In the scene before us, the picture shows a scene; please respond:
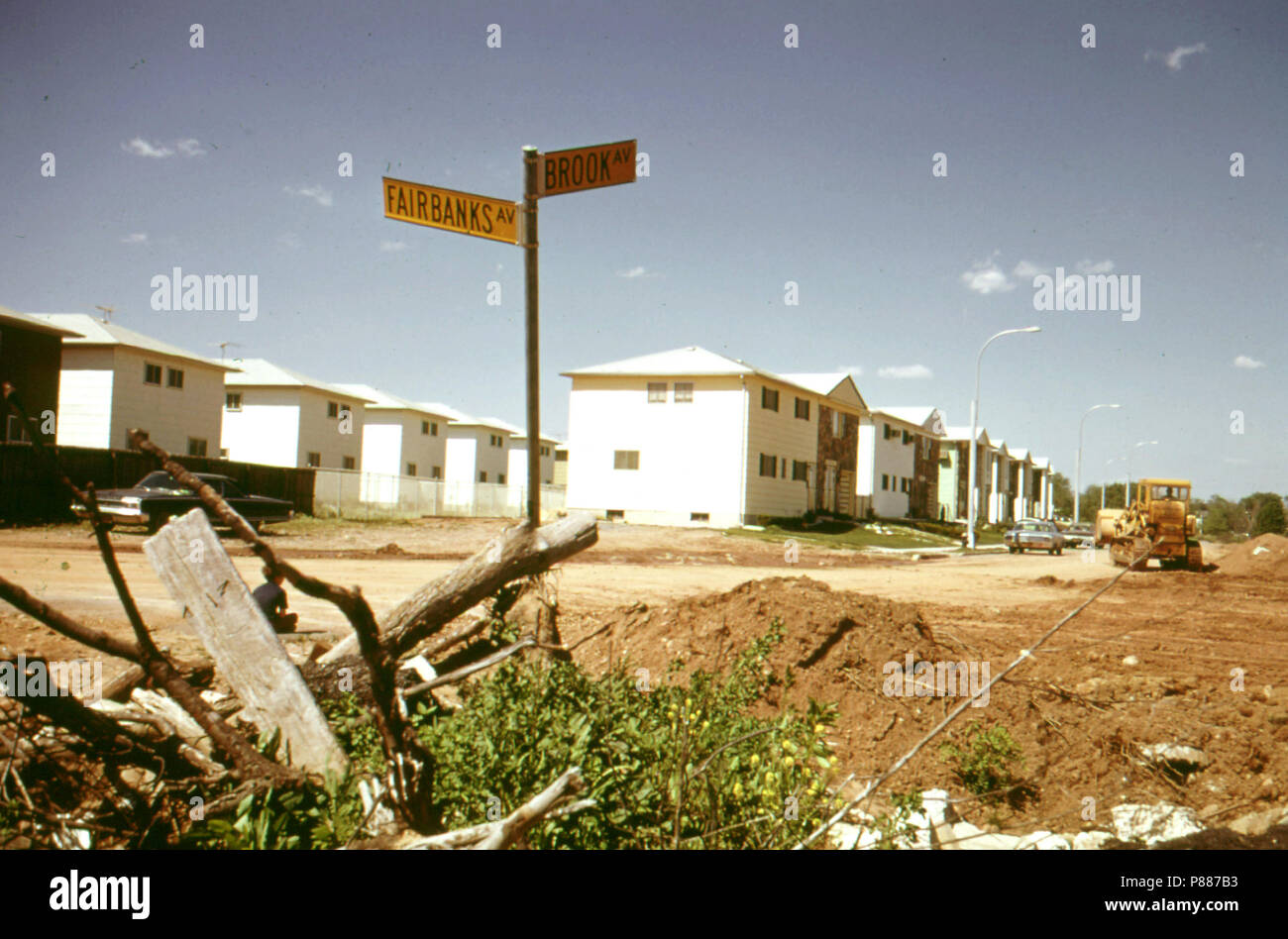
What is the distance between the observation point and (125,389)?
30.5 meters

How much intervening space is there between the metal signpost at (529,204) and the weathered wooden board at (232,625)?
5.33 ft

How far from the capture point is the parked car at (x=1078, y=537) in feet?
137

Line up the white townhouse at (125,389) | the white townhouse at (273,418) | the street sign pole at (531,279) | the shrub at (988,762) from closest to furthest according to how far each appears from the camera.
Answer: the street sign pole at (531,279) < the shrub at (988,762) < the white townhouse at (125,389) < the white townhouse at (273,418)

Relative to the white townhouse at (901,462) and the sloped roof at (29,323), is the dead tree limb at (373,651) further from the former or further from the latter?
the white townhouse at (901,462)

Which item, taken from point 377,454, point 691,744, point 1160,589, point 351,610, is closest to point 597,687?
point 691,744

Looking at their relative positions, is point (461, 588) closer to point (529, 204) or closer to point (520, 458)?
point (529, 204)

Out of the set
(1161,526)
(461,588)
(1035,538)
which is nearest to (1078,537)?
(1035,538)

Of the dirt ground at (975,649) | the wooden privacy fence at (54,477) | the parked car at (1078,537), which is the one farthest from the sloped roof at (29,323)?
the parked car at (1078,537)

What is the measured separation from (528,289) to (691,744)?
2162 millimetres

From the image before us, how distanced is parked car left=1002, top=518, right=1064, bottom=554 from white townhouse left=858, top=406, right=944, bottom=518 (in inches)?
476

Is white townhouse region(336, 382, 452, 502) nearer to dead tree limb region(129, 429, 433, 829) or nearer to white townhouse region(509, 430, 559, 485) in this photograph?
white townhouse region(509, 430, 559, 485)

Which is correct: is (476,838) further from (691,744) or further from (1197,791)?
(1197,791)
